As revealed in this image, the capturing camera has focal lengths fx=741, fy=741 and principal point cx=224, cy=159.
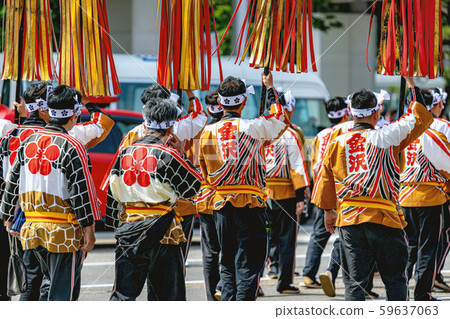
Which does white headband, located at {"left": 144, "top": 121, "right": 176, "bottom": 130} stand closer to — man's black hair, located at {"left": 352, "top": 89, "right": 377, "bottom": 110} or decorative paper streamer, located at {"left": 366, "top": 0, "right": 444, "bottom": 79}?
man's black hair, located at {"left": 352, "top": 89, "right": 377, "bottom": 110}

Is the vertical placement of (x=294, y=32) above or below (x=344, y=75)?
above

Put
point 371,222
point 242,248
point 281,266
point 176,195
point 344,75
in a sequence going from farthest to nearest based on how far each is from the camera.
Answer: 1. point 344,75
2. point 281,266
3. point 242,248
4. point 371,222
5. point 176,195

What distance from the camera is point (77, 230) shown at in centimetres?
434

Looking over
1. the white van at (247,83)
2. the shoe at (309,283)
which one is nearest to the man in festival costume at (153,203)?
the shoe at (309,283)

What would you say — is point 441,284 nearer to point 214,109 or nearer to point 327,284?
point 327,284

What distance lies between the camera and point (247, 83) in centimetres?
1153

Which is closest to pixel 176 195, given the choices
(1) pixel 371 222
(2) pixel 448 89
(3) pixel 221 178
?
(3) pixel 221 178

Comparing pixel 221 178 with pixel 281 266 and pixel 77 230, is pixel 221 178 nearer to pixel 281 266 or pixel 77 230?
pixel 77 230

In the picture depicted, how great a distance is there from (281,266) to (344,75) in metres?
10.2

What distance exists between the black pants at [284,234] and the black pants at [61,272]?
8.46 feet

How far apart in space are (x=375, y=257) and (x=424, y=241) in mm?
1290

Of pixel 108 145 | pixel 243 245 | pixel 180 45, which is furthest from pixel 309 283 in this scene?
pixel 108 145

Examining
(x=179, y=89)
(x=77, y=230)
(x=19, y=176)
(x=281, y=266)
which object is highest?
(x=179, y=89)

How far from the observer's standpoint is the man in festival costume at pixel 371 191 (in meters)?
4.58
